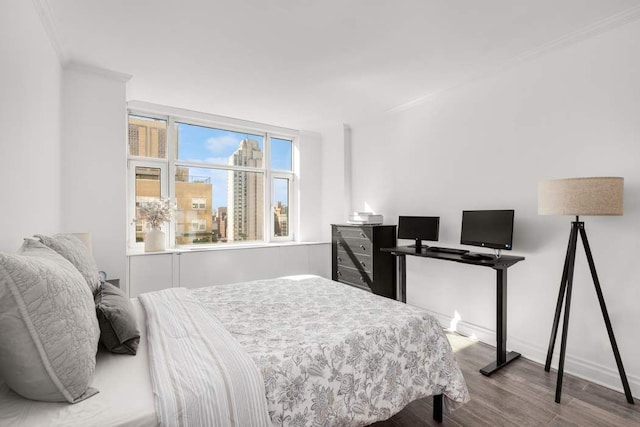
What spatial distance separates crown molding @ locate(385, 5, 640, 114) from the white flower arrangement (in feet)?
11.7

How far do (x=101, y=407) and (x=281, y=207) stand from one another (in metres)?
4.38

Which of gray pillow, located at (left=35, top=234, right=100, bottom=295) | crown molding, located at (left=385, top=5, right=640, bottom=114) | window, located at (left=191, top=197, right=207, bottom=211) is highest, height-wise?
crown molding, located at (left=385, top=5, right=640, bottom=114)

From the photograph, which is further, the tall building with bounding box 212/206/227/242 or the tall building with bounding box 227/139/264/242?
the tall building with bounding box 227/139/264/242

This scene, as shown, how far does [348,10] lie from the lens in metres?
2.28

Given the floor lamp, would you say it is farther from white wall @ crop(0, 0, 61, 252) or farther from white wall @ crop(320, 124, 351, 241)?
white wall @ crop(0, 0, 61, 252)

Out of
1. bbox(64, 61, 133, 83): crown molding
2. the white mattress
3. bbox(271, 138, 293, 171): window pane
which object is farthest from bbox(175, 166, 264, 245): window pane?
the white mattress

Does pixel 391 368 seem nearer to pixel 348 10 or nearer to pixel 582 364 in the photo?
pixel 582 364

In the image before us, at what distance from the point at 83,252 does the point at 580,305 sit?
358 cm

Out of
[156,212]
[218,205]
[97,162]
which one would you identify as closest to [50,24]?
[97,162]

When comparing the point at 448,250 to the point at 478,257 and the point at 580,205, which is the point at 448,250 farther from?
the point at 580,205

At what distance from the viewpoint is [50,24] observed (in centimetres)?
243

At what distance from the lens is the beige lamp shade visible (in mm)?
2139

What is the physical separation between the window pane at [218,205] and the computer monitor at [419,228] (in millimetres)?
2360

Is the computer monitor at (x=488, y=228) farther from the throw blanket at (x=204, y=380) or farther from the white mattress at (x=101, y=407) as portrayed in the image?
the white mattress at (x=101, y=407)
